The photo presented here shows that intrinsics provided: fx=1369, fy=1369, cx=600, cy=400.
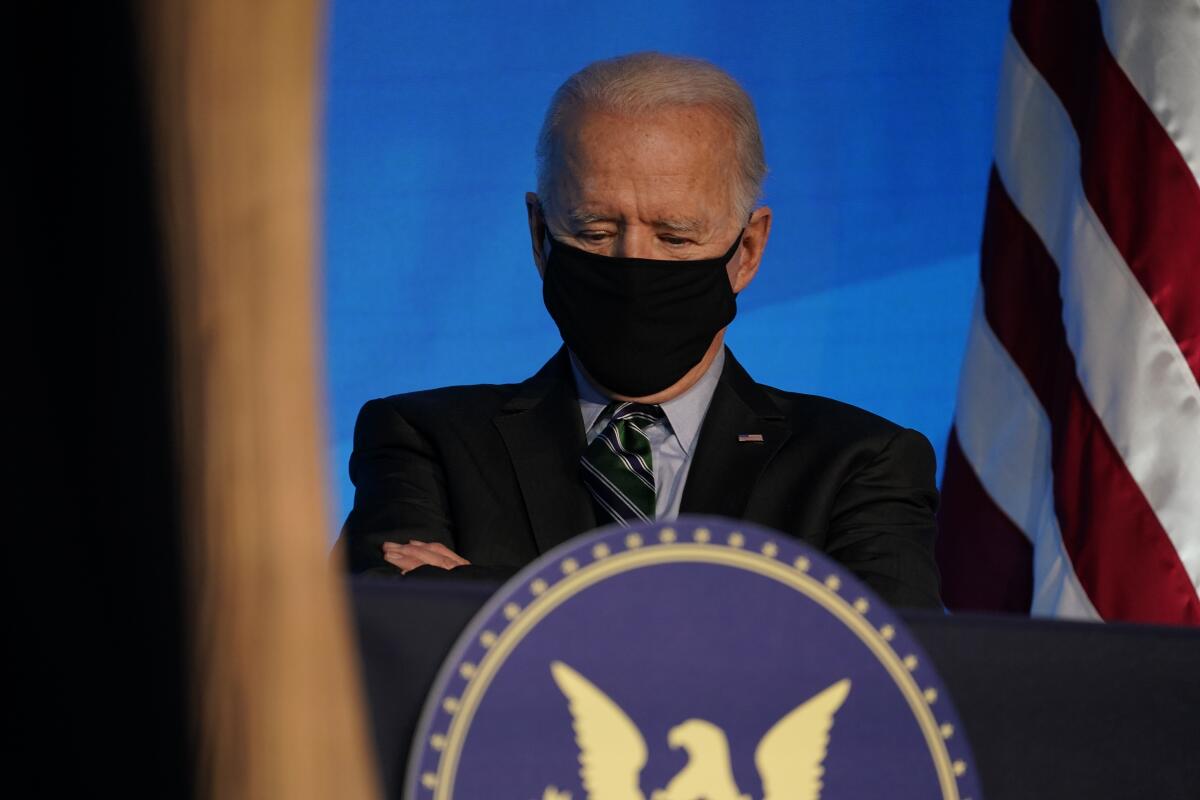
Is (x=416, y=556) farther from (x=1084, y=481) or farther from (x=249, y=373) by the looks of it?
(x=1084, y=481)

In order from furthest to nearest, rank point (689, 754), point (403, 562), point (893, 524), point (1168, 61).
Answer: point (1168, 61)
point (893, 524)
point (403, 562)
point (689, 754)

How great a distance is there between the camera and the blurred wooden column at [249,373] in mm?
255

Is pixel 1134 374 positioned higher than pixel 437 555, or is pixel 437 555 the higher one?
pixel 1134 374

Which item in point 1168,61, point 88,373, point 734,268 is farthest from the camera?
point 1168,61

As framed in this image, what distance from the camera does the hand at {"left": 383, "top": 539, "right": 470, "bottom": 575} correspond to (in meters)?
1.01

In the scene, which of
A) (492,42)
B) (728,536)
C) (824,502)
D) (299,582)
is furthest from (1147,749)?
(492,42)

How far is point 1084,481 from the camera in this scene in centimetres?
195

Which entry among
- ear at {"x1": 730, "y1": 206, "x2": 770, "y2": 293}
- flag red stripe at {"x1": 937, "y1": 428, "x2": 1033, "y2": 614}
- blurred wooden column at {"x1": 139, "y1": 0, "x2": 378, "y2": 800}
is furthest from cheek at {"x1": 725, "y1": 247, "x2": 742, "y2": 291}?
blurred wooden column at {"x1": 139, "y1": 0, "x2": 378, "y2": 800}

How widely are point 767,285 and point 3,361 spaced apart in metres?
2.23

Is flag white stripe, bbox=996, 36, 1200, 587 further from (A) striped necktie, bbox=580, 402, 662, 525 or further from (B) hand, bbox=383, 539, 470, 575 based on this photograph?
(B) hand, bbox=383, 539, 470, 575

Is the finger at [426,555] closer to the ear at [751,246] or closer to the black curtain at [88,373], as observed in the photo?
the ear at [751,246]

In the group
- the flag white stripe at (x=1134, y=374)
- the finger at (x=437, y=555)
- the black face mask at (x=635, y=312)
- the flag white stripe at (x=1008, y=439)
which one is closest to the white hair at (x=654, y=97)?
the black face mask at (x=635, y=312)

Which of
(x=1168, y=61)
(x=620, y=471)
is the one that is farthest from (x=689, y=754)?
(x=1168, y=61)

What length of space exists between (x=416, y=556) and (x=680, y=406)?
1.34 ft
